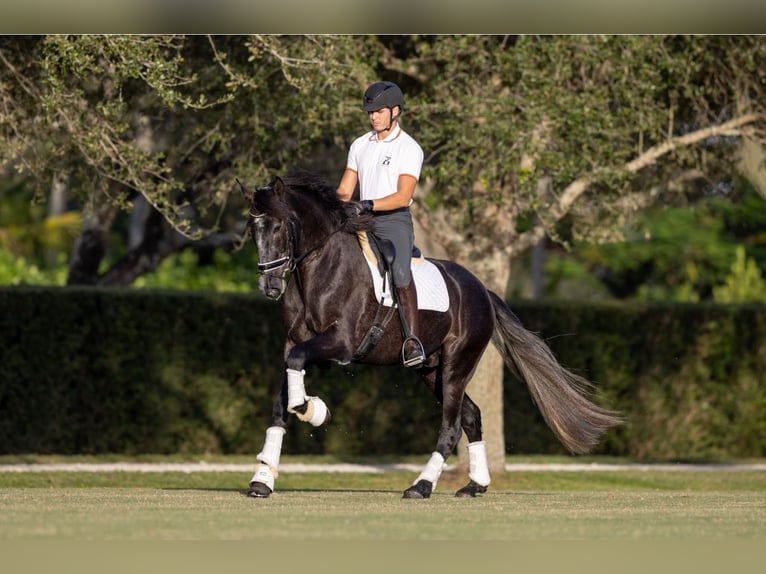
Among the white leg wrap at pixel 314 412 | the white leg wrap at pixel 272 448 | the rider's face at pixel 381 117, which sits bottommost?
the white leg wrap at pixel 272 448

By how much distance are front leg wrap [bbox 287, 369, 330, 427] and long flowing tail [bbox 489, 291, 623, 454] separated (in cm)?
287

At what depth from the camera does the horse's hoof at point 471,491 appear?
37.3 ft

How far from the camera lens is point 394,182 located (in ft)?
35.9

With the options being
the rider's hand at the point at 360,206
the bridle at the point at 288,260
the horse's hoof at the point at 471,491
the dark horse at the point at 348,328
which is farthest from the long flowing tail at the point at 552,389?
the bridle at the point at 288,260

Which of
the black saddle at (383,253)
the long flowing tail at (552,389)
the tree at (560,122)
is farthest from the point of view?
the tree at (560,122)

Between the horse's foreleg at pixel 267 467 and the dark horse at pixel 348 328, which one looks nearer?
the dark horse at pixel 348 328

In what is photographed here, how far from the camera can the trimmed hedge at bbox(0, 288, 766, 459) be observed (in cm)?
1886

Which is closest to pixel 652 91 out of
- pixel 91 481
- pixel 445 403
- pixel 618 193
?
pixel 618 193

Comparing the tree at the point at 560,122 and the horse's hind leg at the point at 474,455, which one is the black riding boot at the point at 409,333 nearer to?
the horse's hind leg at the point at 474,455

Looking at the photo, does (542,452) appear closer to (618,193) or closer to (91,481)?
(618,193)

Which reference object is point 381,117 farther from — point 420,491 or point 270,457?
point 420,491

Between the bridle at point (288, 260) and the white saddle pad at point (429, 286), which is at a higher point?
the bridle at point (288, 260)

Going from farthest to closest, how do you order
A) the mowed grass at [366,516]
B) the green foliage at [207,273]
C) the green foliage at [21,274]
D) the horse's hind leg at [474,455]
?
the green foliage at [207,273], the green foliage at [21,274], the horse's hind leg at [474,455], the mowed grass at [366,516]

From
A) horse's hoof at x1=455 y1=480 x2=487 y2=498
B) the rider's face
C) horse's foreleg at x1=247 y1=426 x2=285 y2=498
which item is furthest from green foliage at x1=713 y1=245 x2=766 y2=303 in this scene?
horse's foreleg at x1=247 y1=426 x2=285 y2=498
